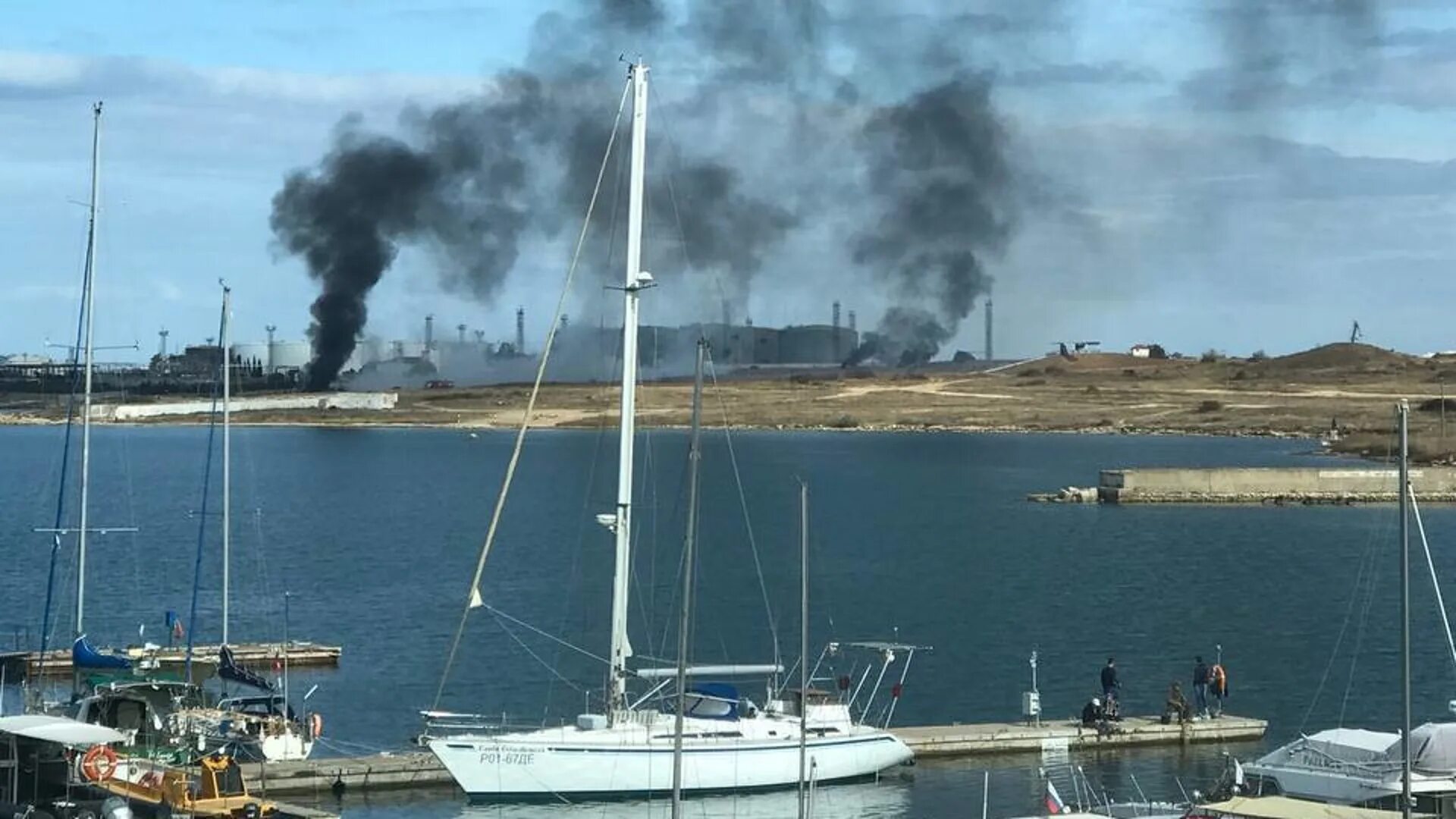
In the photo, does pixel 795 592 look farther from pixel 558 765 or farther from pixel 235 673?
pixel 558 765

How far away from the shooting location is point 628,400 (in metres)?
34.8

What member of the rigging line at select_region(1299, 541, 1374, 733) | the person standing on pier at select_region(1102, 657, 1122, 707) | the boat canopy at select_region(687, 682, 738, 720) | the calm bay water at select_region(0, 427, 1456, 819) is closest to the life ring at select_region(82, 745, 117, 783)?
the calm bay water at select_region(0, 427, 1456, 819)

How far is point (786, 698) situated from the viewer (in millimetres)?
38594

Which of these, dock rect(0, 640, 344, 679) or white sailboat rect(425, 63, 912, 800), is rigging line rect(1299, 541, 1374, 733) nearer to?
white sailboat rect(425, 63, 912, 800)

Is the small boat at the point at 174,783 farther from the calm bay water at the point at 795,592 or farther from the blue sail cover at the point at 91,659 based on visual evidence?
the blue sail cover at the point at 91,659

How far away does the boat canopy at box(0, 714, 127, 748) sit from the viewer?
30828 mm

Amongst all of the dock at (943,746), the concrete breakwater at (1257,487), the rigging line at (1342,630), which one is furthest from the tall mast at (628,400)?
the concrete breakwater at (1257,487)

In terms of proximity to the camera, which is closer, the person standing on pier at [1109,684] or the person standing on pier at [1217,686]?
the person standing on pier at [1109,684]

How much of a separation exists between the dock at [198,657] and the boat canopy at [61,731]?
1209cm

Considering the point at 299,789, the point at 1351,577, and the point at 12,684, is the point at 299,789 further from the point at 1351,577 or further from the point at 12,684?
the point at 1351,577

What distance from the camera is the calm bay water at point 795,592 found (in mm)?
46250

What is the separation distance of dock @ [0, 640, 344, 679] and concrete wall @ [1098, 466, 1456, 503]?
6541 centimetres

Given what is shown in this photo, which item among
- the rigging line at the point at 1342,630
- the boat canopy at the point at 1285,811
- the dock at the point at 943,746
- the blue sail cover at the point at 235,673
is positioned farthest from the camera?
the rigging line at the point at 1342,630

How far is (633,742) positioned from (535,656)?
19.0 metres
